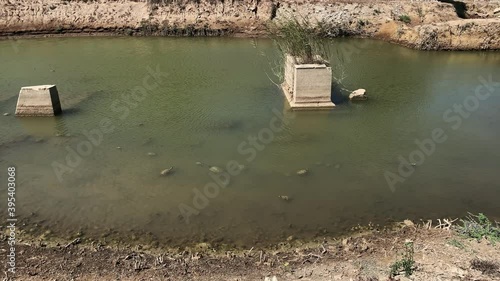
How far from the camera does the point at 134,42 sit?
71.4 feet

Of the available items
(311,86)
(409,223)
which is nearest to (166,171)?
(409,223)

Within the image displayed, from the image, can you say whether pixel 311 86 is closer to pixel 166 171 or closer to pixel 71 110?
pixel 166 171

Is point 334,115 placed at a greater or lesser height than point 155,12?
lesser

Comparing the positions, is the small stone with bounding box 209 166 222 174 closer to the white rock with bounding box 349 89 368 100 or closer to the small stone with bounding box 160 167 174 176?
the small stone with bounding box 160 167 174 176

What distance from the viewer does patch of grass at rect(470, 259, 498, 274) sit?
18.3 ft

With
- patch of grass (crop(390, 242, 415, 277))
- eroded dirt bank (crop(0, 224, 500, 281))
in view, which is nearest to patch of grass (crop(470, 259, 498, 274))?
eroded dirt bank (crop(0, 224, 500, 281))

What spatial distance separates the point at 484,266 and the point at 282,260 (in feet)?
8.47

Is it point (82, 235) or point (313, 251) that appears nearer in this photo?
point (313, 251)

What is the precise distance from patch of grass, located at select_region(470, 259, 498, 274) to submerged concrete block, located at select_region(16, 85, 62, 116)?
10.4 meters

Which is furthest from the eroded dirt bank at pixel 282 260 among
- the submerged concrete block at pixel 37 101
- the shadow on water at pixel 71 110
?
the shadow on water at pixel 71 110

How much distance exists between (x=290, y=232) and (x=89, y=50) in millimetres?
15879

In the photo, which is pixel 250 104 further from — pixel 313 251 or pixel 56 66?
pixel 56 66

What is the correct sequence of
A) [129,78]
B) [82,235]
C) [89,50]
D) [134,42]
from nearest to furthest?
[82,235]
[129,78]
[89,50]
[134,42]

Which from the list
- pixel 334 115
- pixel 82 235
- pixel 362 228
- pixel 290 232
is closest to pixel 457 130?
pixel 334 115
